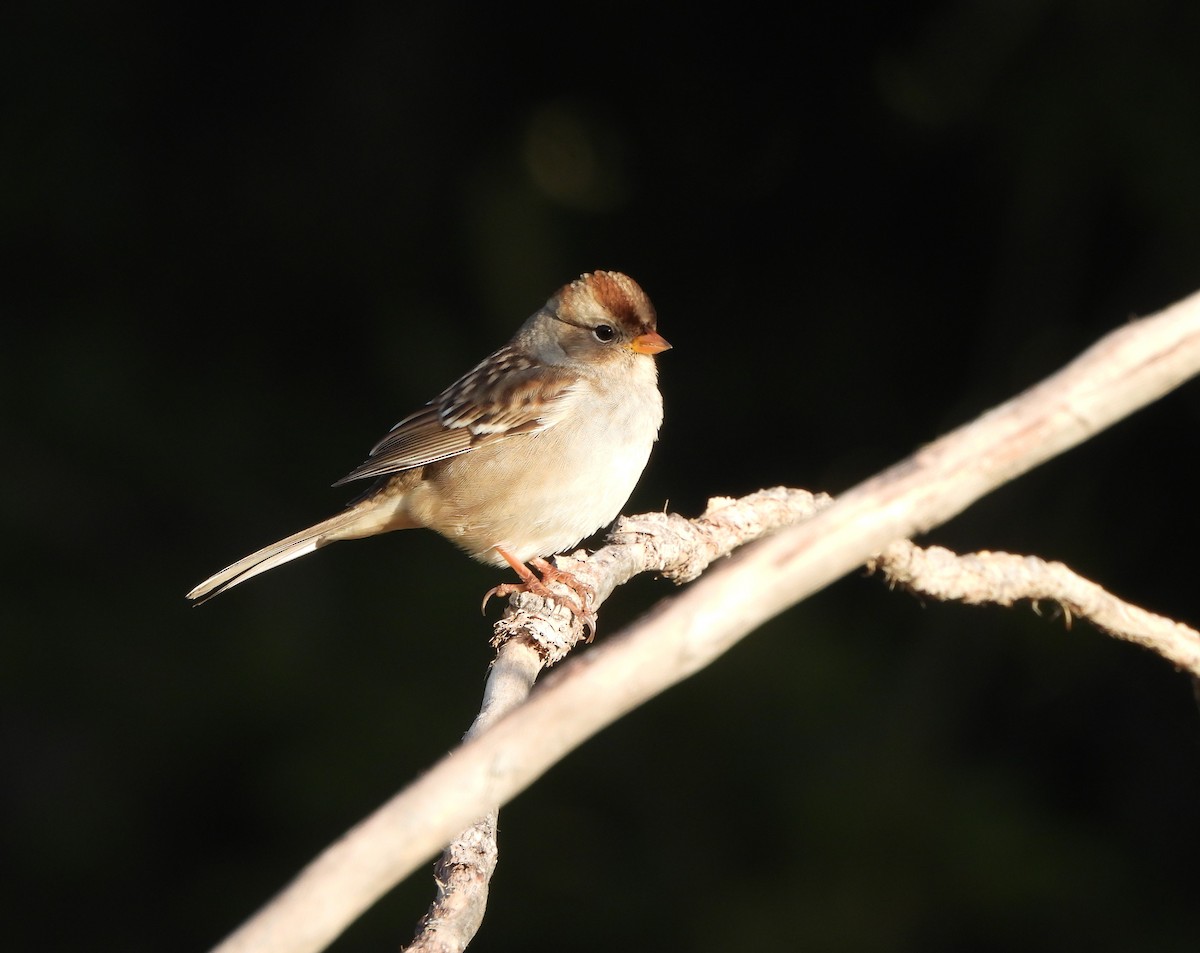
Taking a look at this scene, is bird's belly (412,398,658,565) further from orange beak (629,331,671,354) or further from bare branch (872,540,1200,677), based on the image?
bare branch (872,540,1200,677)

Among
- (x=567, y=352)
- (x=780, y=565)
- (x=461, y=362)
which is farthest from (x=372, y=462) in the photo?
(x=780, y=565)

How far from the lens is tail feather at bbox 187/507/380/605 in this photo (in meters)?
2.97

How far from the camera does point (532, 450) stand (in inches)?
123

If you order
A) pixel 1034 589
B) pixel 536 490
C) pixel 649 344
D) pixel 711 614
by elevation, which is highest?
pixel 711 614

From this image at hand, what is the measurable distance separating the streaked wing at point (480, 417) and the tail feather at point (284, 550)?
114mm

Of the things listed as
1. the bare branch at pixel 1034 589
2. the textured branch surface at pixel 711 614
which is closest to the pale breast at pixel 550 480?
the bare branch at pixel 1034 589

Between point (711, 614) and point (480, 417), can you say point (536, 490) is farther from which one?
point (711, 614)

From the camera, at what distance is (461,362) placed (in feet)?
14.0

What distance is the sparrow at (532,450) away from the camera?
302cm

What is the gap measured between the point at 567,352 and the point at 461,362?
0.98 meters

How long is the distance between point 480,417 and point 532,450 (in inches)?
8.1

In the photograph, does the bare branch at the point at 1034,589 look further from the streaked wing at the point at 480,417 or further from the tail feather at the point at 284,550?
the tail feather at the point at 284,550

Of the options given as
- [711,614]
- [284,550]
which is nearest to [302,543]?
[284,550]

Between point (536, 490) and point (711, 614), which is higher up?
point (711, 614)
